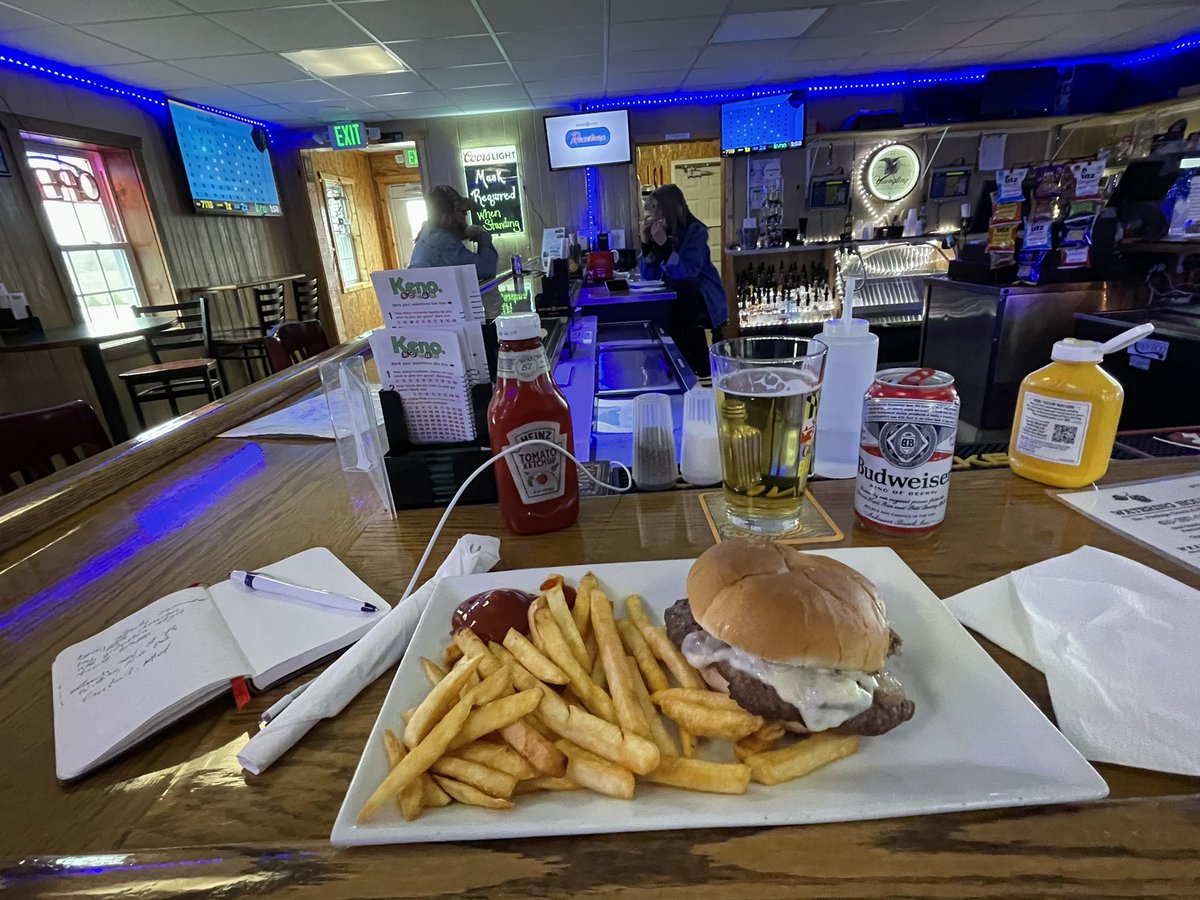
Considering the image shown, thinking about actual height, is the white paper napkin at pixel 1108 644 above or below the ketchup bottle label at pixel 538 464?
below

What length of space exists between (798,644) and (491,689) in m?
0.33

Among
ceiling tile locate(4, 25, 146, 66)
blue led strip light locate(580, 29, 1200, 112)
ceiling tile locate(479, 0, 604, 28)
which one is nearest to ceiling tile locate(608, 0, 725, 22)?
ceiling tile locate(479, 0, 604, 28)

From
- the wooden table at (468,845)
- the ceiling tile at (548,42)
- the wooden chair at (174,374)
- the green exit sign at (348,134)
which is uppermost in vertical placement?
the ceiling tile at (548,42)

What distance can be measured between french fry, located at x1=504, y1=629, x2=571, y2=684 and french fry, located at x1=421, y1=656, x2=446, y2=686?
8 cm

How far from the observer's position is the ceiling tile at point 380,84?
20.0 ft

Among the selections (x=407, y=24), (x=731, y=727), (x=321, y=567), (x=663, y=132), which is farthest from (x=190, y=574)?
(x=663, y=132)

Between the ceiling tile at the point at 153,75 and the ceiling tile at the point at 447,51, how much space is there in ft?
7.00

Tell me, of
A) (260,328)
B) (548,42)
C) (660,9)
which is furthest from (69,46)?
(660,9)

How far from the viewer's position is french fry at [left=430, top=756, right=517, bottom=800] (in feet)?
1.80

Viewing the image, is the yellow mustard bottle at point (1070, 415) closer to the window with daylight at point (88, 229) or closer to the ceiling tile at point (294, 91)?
the window with daylight at point (88, 229)

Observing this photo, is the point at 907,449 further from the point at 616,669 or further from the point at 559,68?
the point at 559,68

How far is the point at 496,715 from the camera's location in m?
0.61

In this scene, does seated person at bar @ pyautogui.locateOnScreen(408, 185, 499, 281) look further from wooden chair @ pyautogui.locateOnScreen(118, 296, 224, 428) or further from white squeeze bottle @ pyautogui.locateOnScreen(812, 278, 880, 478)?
white squeeze bottle @ pyautogui.locateOnScreen(812, 278, 880, 478)

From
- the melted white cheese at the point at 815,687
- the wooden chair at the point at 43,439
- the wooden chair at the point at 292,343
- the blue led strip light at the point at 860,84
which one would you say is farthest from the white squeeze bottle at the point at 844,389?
the blue led strip light at the point at 860,84
